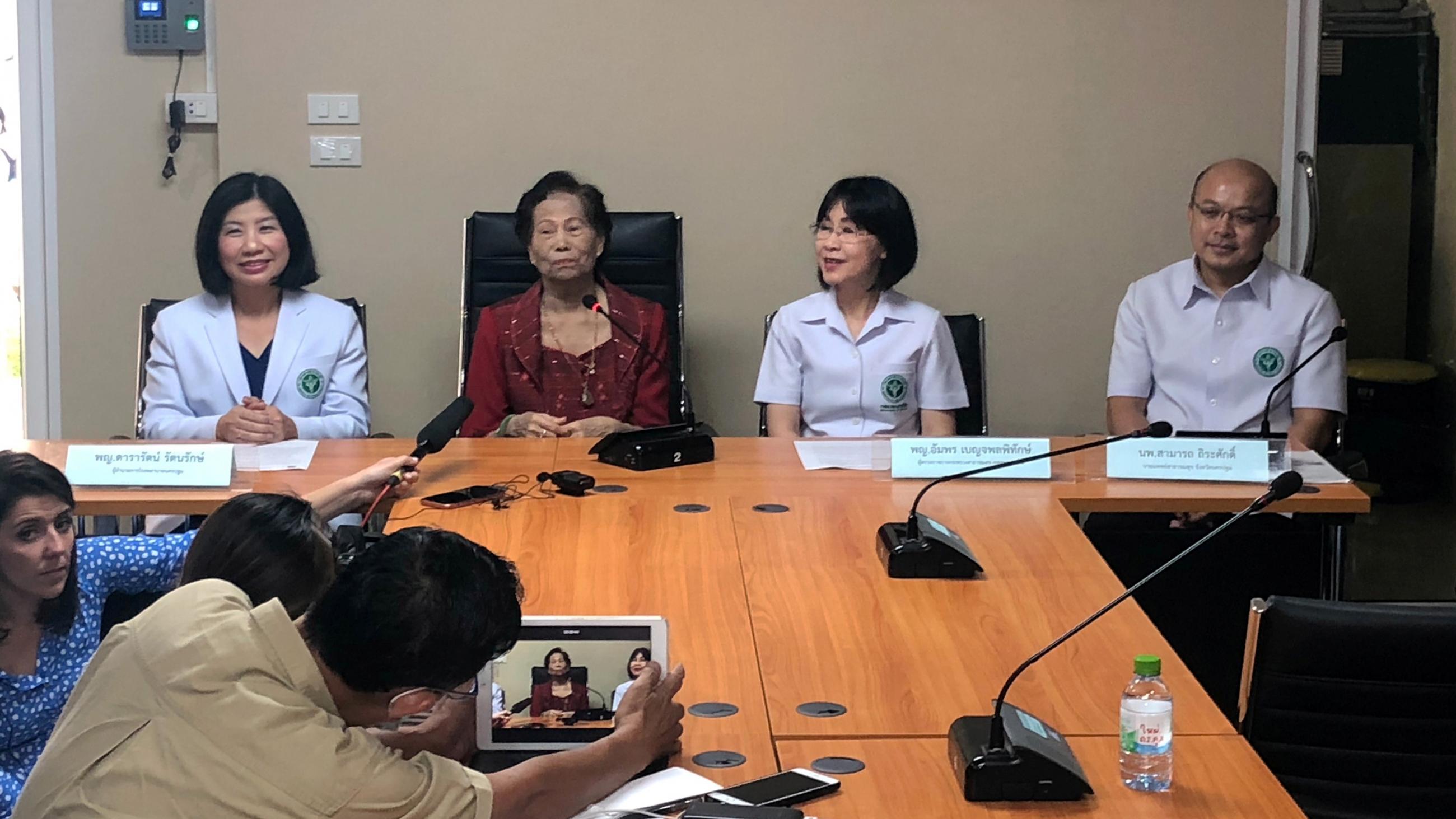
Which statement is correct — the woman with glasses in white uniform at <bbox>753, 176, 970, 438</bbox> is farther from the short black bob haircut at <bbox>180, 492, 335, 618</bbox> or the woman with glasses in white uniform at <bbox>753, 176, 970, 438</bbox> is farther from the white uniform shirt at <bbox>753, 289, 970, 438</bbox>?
the short black bob haircut at <bbox>180, 492, 335, 618</bbox>

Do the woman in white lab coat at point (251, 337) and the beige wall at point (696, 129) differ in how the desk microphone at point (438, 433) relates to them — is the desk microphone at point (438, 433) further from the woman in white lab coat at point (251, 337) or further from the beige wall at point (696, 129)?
the beige wall at point (696, 129)

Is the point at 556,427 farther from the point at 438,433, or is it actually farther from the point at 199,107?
the point at 199,107

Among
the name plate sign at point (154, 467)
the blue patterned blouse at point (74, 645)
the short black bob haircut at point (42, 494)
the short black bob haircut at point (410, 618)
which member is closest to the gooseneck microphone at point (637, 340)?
the name plate sign at point (154, 467)

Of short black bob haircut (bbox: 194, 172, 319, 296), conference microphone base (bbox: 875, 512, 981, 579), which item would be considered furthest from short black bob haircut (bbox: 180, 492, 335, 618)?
short black bob haircut (bbox: 194, 172, 319, 296)

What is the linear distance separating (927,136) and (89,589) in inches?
113

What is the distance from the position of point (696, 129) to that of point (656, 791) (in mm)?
3123

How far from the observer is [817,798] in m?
1.60

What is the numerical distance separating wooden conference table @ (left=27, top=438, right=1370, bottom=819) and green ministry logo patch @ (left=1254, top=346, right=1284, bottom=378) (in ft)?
2.22

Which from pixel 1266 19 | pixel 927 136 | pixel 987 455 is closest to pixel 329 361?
pixel 987 455

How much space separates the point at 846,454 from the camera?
3182 millimetres

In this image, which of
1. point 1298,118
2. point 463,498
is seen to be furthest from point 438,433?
point 1298,118

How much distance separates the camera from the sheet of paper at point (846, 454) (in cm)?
310

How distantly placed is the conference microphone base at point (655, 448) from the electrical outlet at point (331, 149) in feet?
5.49

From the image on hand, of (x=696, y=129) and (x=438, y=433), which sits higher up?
(x=696, y=129)
